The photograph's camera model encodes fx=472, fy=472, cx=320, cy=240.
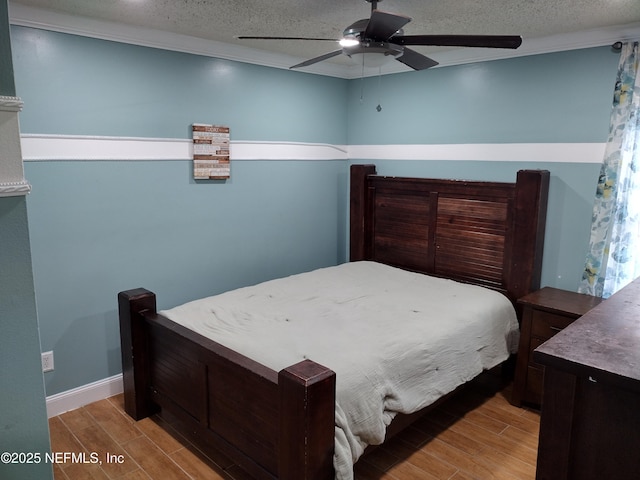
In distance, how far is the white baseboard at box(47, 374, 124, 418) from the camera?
2.93 m

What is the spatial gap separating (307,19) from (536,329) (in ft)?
7.66

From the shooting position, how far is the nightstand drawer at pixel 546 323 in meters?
2.80

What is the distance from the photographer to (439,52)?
11.9ft

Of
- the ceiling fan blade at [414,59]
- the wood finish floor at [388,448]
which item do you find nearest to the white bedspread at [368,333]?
the wood finish floor at [388,448]

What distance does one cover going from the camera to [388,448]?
8.59 ft

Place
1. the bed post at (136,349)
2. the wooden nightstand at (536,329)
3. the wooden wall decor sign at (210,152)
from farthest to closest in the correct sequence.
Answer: the wooden wall decor sign at (210,152), the wooden nightstand at (536,329), the bed post at (136,349)

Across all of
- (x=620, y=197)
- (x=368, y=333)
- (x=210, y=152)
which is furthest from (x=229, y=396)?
(x=620, y=197)

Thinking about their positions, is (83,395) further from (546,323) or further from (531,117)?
(531,117)

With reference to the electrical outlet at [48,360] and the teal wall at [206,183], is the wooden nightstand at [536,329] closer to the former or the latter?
the teal wall at [206,183]

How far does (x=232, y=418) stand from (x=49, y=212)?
1647 mm

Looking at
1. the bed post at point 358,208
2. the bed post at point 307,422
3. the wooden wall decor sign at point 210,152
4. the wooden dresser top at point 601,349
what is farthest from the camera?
the bed post at point 358,208

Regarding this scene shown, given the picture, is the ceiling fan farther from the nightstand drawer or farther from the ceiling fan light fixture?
the nightstand drawer

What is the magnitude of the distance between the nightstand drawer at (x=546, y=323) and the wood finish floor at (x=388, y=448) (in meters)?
0.52

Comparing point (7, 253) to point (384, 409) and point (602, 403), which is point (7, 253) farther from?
point (602, 403)
